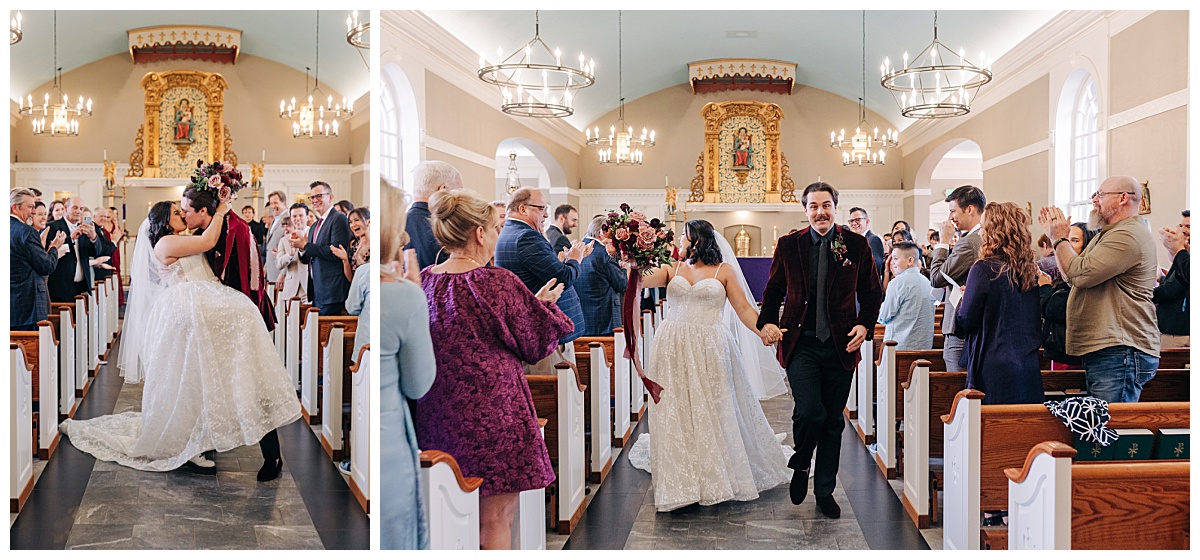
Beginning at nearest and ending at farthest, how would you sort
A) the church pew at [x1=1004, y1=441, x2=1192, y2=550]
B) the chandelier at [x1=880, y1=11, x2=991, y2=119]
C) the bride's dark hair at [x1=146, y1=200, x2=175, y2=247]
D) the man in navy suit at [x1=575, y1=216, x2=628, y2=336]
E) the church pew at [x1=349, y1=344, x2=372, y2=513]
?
the church pew at [x1=1004, y1=441, x2=1192, y2=550] → the church pew at [x1=349, y1=344, x2=372, y2=513] → the bride's dark hair at [x1=146, y1=200, x2=175, y2=247] → the chandelier at [x1=880, y1=11, x2=991, y2=119] → the man in navy suit at [x1=575, y1=216, x2=628, y2=336]

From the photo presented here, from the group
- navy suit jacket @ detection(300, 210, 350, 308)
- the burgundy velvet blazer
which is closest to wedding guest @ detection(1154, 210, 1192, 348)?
the burgundy velvet blazer

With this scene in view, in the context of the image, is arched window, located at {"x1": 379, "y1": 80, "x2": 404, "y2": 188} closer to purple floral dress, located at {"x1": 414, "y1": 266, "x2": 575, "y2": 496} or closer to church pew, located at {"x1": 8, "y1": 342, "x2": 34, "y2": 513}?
purple floral dress, located at {"x1": 414, "y1": 266, "x2": 575, "y2": 496}

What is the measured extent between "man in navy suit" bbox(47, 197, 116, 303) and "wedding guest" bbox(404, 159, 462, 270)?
145 cm

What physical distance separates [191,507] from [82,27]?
1.83m

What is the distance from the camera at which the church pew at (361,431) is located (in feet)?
10.9

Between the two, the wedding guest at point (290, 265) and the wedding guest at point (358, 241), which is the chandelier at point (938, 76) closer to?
the wedding guest at point (358, 241)

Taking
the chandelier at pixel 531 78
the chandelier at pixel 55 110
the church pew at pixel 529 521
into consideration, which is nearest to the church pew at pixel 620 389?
the chandelier at pixel 531 78

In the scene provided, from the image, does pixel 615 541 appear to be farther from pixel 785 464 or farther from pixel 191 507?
pixel 191 507

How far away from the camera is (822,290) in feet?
12.9

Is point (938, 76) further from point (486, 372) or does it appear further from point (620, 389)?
point (486, 372)

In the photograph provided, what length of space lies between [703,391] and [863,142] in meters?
1.62

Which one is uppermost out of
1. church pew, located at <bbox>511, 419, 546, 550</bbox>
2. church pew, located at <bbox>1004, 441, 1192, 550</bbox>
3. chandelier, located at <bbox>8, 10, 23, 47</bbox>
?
chandelier, located at <bbox>8, 10, 23, 47</bbox>

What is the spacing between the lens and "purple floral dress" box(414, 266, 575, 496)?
2797 millimetres

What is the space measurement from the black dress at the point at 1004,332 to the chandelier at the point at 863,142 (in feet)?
3.35
